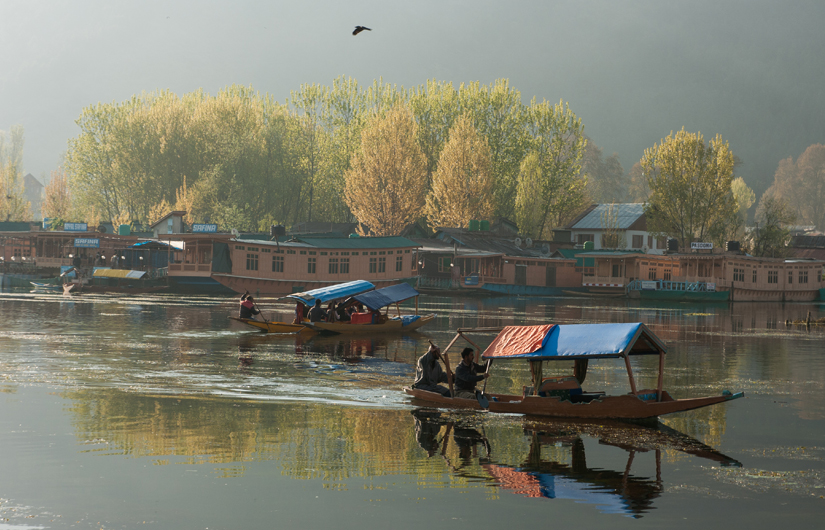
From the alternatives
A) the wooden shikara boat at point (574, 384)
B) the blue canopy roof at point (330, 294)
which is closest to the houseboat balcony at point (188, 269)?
the blue canopy roof at point (330, 294)

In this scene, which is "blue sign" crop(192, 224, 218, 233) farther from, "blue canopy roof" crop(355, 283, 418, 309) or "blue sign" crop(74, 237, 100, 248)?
"blue canopy roof" crop(355, 283, 418, 309)

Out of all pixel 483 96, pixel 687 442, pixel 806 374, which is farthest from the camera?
pixel 483 96

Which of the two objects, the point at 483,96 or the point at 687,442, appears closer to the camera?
the point at 687,442

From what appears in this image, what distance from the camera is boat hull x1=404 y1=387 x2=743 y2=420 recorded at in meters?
15.4

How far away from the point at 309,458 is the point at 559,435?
5.00 meters

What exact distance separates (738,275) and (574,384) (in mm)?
52454

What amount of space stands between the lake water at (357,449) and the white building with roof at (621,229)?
55.9 m

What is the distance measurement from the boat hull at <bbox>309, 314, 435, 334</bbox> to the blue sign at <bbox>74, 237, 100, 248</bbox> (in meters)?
37.4

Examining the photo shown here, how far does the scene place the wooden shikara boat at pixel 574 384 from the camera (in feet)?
50.8

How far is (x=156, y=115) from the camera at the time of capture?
260 feet

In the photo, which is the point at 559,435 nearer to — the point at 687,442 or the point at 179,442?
the point at 687,442

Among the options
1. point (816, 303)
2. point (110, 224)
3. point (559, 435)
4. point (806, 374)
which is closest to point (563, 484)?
point (559, 435)

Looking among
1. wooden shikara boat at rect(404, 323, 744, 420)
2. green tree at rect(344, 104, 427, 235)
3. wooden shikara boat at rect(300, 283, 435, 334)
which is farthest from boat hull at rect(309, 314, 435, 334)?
green tree at rect(344, 104, 427, 235)

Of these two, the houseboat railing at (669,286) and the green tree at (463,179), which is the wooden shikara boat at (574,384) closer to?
the houseboat railing at (669,286)
